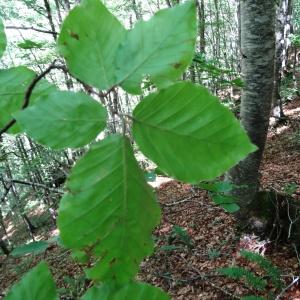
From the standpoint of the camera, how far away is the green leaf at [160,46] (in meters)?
0.39

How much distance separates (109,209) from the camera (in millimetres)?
376

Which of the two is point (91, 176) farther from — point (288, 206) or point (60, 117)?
point (288, 206)

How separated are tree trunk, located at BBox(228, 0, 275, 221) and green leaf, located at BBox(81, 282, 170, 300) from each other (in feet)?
10.00

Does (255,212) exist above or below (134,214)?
below

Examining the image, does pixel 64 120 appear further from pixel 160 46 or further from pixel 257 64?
pixel 257 64

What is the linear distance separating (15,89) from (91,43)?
0.65ft

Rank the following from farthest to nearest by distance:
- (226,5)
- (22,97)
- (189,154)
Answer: (226,5), (22,97), (189,154)

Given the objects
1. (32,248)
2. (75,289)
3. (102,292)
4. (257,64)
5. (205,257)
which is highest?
(102,292)

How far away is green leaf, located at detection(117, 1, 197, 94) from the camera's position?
39cm

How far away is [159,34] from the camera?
1.29ft

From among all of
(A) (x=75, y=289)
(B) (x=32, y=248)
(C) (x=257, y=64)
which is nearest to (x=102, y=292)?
(B) (x=32, y=248)

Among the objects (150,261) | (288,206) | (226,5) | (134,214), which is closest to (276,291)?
(288,206)

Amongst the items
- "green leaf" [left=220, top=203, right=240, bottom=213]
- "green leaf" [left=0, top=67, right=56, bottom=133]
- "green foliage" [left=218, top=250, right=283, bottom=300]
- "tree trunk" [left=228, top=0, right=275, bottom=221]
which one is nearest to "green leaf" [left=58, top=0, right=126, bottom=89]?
"green leaf" [left=0, top=67, right=56, bottom=133]

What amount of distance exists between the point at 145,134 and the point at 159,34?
0.12 metres
